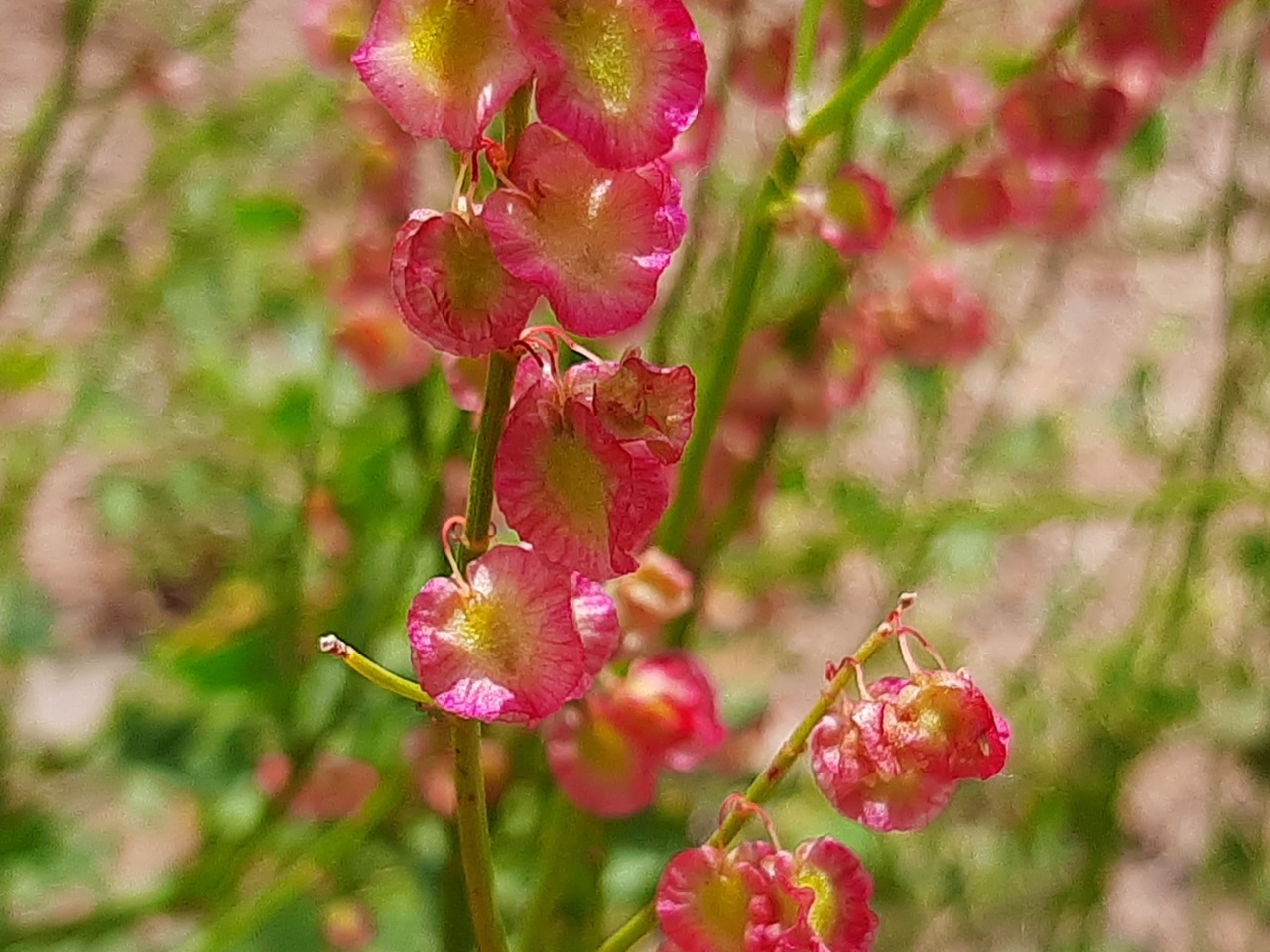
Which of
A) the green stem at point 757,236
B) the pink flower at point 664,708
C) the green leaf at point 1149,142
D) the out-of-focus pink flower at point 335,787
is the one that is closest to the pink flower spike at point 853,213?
the green stem at point 757,236

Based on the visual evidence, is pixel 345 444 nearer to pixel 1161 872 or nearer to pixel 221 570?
pixel 221 570

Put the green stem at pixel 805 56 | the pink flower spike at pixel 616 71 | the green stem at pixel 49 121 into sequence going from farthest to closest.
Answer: the green stem at pixel 49 121, the green stem at pixel 805 56, the pink flower spike at pixel 616 71

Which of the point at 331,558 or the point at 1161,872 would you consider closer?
the point at 331,558

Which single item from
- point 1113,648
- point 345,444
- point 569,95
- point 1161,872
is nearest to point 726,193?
point 345,444

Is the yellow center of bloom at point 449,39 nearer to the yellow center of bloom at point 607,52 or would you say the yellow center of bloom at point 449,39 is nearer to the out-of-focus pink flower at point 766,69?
the yellow center of bloom at point 607,52

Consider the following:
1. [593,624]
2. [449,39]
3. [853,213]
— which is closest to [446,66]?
[449,39]

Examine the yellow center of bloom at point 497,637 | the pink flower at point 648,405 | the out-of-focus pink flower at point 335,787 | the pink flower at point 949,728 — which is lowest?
the out-of-focus pink flower at point 335,787

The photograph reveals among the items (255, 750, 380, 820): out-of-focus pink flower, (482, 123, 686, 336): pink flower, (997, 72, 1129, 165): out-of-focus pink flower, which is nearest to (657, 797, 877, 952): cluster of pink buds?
(482, 123, 686, 336): pink flower

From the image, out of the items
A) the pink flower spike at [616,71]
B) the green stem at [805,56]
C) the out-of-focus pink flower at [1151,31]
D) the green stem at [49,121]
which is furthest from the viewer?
the green stem at [49,121]
